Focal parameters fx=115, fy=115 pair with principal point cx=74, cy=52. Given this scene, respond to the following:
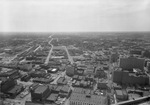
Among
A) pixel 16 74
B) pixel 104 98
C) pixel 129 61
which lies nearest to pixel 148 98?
pixel 104 98

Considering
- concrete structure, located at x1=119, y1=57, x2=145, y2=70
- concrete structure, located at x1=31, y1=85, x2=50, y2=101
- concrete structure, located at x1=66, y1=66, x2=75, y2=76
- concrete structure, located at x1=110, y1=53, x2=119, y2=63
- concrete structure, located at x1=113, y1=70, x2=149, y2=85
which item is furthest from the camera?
concrete structure, located at x1=110, y1=53, x2=119, y2=63

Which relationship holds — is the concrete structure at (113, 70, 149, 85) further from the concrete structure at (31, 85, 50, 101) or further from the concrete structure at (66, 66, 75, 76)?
the concrete structure at (31, 85, 50, 101)

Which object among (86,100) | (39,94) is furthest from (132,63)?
(39,94)

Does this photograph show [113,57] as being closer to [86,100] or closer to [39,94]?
[86,100]

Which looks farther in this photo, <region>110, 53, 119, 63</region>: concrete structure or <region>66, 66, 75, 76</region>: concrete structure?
<region>110, 53, 119, 63</region>: concrete structure

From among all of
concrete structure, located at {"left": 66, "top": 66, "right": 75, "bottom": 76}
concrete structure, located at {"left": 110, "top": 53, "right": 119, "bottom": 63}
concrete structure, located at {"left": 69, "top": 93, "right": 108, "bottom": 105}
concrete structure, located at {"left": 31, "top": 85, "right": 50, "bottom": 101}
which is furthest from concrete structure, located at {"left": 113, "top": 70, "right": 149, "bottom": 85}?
concrete structure, located at {"left": 110, "top": 53, "right": 119, "bottom": 63}

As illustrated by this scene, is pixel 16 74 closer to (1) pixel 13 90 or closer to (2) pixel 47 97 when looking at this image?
(1) pixel 13 90

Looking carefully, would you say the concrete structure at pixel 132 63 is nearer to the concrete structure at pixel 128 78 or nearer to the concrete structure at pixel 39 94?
the concrete structure at pixel 128 78

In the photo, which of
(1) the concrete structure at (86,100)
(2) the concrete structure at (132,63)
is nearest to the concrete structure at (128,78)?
(2) the concrete structure at (132,63)

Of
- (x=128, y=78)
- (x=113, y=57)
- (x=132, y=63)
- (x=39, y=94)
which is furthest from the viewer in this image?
(x=113, y=57)
